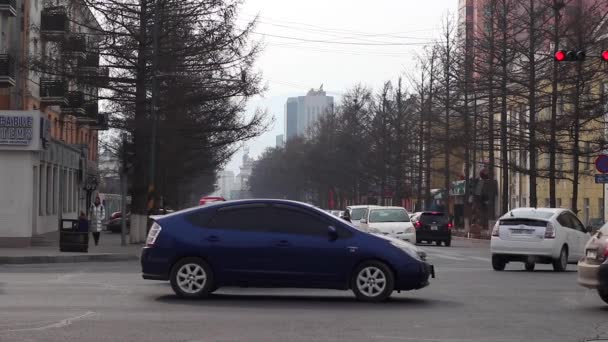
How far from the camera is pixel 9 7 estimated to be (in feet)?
150

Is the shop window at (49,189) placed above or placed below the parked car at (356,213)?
above

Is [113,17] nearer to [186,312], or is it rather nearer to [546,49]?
[546,49]

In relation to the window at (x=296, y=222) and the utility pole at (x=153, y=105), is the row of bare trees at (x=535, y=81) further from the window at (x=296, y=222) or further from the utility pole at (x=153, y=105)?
the window at (x=296, y=222)

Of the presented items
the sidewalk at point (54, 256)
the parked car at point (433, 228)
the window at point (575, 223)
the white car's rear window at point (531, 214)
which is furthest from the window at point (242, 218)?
the parked car at point (433, 228)

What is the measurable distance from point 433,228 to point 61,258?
74.8ft

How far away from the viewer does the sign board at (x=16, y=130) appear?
123ft

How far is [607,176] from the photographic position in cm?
3638

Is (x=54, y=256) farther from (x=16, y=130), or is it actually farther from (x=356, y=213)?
(x=356, y=213)

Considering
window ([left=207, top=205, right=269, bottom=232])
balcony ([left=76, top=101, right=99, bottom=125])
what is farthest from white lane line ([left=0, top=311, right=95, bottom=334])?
balcony ([left=76, top=101, right=99, bottom=125])

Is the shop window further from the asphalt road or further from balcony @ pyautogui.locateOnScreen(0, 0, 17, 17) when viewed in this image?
the asphalt road

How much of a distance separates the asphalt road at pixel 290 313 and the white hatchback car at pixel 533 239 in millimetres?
5426

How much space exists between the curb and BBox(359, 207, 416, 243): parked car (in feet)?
29.6

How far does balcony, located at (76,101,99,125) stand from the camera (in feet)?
173

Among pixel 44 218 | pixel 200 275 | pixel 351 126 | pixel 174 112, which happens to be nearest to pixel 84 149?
pixel 44 218
